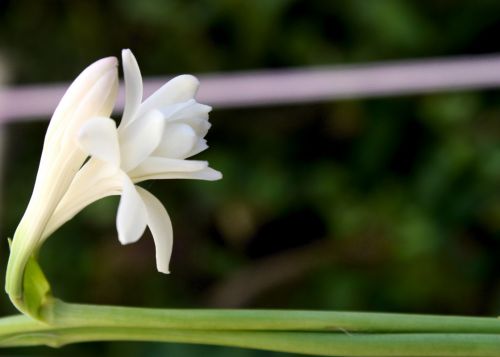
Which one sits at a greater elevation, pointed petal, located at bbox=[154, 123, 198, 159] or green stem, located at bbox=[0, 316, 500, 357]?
pointed petal, located at bbox=[154, 123, 198, 159]

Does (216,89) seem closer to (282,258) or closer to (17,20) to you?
(282,258)

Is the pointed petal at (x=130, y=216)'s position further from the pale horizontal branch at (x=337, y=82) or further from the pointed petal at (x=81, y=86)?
the pale horizontal branch at (x=337, y=82)

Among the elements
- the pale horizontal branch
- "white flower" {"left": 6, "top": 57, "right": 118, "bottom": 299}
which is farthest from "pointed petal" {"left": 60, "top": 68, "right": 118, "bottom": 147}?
the pale horizontal branch

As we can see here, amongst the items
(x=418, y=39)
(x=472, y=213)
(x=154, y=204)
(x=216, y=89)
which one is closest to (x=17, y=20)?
(x=216, y=89)

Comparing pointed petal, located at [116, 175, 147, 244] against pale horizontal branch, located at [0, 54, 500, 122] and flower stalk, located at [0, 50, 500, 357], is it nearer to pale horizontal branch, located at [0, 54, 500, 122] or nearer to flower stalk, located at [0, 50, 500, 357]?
flower stalk, located at [0, 50, 500, 357]

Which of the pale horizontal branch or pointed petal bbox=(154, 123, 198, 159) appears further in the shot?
the pale horizontal branch
